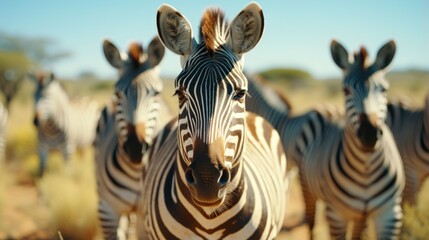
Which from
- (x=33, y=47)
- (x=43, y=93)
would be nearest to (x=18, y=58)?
(x=33, y=47)

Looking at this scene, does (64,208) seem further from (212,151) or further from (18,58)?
(18,58)

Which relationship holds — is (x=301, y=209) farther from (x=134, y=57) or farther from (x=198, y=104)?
(x=198, y=104)

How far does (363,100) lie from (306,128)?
2284 mm

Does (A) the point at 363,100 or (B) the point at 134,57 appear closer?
(A) the point at 363,100

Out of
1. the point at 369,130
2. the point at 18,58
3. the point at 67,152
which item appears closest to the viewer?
the point at 369,130

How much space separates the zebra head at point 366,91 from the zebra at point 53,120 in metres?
6.45

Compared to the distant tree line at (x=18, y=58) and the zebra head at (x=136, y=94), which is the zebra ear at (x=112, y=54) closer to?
the zebra head at (x=136, y=94)

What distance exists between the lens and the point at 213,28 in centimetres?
225

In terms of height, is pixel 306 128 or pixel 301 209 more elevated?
pixel 306 128

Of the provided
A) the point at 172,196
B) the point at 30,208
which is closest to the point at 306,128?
the point at 172,196

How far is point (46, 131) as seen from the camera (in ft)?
29.7

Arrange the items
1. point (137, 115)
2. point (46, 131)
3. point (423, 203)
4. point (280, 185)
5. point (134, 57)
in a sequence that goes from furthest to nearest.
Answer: point (46, 131) → point (423, 203) → point (134, 57) → point (137, 115) → point (280, 185)

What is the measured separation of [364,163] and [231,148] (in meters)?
2.22

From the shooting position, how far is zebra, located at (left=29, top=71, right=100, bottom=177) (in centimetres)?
Result: 869
